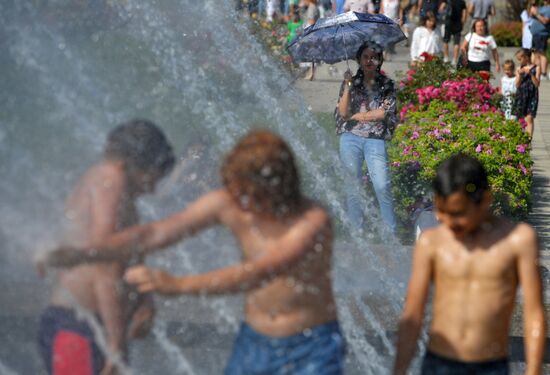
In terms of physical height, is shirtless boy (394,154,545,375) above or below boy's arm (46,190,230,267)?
below

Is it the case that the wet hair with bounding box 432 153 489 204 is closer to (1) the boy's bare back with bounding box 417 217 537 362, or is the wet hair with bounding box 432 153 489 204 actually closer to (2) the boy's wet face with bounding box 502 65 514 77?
(1) the boy's bare back with bounding box 417 217 537 362

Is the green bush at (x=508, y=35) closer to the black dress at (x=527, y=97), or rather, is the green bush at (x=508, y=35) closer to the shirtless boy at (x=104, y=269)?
the black dress at (x=527, y=97)

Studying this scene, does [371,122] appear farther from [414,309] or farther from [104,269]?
[104,269]

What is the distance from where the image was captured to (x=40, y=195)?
402 cm

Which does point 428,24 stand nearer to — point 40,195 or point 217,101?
point 217,101

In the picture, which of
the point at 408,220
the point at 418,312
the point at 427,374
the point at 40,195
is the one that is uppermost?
the point at 40,195

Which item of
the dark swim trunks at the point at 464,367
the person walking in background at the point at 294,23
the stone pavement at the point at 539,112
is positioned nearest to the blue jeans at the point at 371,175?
the stone pavement at the point at 539,112

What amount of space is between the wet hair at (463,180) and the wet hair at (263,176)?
1.79 feet

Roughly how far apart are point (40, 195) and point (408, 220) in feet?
15.7

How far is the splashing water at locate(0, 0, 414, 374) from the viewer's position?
4.28 m

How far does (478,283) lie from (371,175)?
428 cm

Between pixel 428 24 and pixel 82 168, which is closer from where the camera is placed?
pixel 82 168

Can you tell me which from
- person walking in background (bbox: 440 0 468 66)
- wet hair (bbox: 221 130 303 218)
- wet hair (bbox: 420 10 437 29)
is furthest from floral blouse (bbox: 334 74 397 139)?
person walking in background (bbox: 440 0 468 66)

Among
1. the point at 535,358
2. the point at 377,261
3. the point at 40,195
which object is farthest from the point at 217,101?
the point at 535,358
